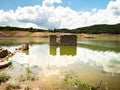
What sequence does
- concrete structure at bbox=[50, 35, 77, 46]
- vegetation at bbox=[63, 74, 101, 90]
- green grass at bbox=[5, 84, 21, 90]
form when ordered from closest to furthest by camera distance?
green grass at bbox=[5, 84, 21, 90] < vegetation at bbox=[63, 74, 101, 90] < concrete structure at bbox=[50, 35, 77, 46]

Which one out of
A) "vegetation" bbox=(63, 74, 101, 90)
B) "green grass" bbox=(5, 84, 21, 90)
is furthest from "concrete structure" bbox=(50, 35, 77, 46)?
"green grass" bbox=(5, 84, 21, 90)

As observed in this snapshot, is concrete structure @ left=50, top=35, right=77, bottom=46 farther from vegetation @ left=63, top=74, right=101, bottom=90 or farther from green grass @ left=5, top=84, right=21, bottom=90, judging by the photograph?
green grass @ left=5, top=84, right=21, bottom=90

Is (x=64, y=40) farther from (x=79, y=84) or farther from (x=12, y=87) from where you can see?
(x=12, y=87)

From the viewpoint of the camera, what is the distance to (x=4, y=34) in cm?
9631

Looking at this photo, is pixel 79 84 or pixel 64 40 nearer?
pixel 79 84

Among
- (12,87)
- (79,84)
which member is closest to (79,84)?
(79,84)

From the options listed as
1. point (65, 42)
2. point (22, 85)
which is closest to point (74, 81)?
point (22, 85)

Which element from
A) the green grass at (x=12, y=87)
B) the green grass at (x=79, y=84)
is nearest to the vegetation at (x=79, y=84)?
the green grass at (x=79, y=84)

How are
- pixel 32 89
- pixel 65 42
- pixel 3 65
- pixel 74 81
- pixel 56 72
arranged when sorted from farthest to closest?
pixel 65 42 → pixel 3 65 → pixel 56 72 → pixel 74 81 → pixel 32 89

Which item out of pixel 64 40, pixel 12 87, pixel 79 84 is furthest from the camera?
pixel 64 40

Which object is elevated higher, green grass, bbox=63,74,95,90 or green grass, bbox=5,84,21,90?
green grass, bbox=5,84,21,90

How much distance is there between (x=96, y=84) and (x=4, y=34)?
91.2 meters

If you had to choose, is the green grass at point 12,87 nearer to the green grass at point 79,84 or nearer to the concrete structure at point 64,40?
the green grass at point 79,84

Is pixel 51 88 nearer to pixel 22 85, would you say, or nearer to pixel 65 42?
pixel 22 85
